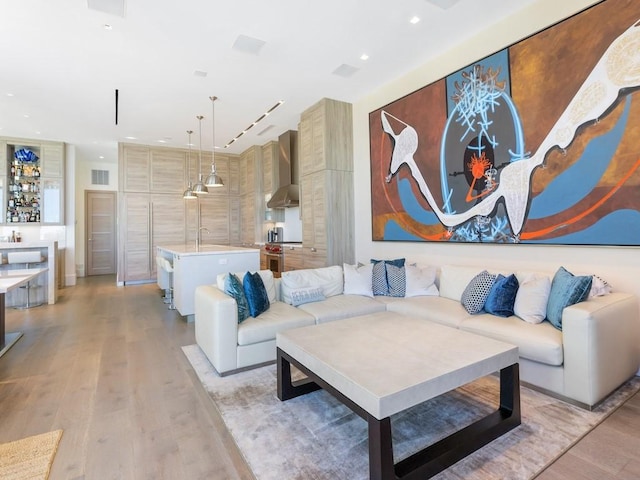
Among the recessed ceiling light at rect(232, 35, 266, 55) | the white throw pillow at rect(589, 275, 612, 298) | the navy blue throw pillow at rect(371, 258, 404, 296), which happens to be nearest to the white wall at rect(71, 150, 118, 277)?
the recessed ceiling light at rect(232, 35, 266, 55)

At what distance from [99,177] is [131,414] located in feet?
29.9

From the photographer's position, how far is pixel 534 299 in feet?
8.63

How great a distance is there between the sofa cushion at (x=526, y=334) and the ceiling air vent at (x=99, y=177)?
10.1m

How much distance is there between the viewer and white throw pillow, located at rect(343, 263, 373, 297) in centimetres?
379

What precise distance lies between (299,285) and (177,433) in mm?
1832

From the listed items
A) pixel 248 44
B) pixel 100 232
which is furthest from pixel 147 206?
pixel 248 44

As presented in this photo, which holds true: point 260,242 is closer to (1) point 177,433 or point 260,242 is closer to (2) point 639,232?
(1) point 177,433

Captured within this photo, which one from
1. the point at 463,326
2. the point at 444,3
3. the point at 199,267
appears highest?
the point at 444,3

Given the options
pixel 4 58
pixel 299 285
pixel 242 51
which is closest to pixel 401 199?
pixel 299 285

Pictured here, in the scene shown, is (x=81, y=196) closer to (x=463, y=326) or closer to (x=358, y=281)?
(x=358, y=281)

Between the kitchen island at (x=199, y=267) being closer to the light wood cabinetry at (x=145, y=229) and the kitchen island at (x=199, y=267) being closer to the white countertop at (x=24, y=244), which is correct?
the white countertop at (x=24, y=244)

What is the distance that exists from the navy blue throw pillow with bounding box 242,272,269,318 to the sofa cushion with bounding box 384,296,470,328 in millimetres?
1298

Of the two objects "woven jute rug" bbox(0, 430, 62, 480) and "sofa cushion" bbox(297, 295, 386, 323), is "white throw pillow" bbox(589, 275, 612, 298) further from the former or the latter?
"woven jute rug" bbox(0, 430, 62, 480)

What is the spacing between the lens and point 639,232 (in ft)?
8.04
